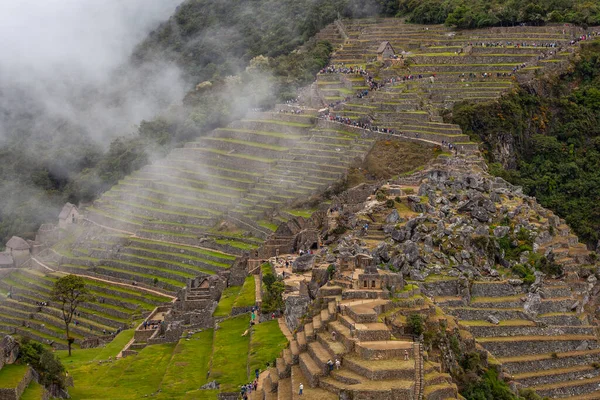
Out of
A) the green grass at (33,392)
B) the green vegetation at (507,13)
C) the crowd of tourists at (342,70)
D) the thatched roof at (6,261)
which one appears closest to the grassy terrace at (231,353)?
the green grass at (33,392)

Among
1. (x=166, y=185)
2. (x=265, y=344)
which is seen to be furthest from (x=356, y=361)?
(x=166, y=185)

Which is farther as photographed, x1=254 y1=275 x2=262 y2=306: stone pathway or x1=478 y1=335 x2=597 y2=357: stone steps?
x1=254 y1=275 x2=262 y2=306: stone pathway

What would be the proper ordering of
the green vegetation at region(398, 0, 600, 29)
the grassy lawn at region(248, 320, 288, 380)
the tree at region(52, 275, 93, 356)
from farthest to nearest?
the green vegetation at region(398, 0, 600, 29) → the tree at region(52, 275, 93, 356) → the grassy lawn at region(248, 320, 288, 380)

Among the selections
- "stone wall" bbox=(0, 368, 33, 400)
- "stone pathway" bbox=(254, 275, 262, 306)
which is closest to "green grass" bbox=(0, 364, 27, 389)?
"stone wall" bbox=(0, 368, 33, 400)

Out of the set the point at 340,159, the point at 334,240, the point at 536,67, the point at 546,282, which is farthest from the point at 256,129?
the point at 546,282

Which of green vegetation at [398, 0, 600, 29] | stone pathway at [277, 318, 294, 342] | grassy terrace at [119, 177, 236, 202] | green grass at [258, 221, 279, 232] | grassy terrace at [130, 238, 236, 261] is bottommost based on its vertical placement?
stone pathway at [277, 318, 294, 342]

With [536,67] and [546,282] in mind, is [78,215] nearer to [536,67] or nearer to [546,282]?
[536,67]

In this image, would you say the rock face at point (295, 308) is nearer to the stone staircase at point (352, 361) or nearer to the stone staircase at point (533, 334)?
the stone staircase at point (533, 334)

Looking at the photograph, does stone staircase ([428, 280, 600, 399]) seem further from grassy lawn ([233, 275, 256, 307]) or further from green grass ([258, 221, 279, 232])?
green grass ([258, 221, 279, 232])
